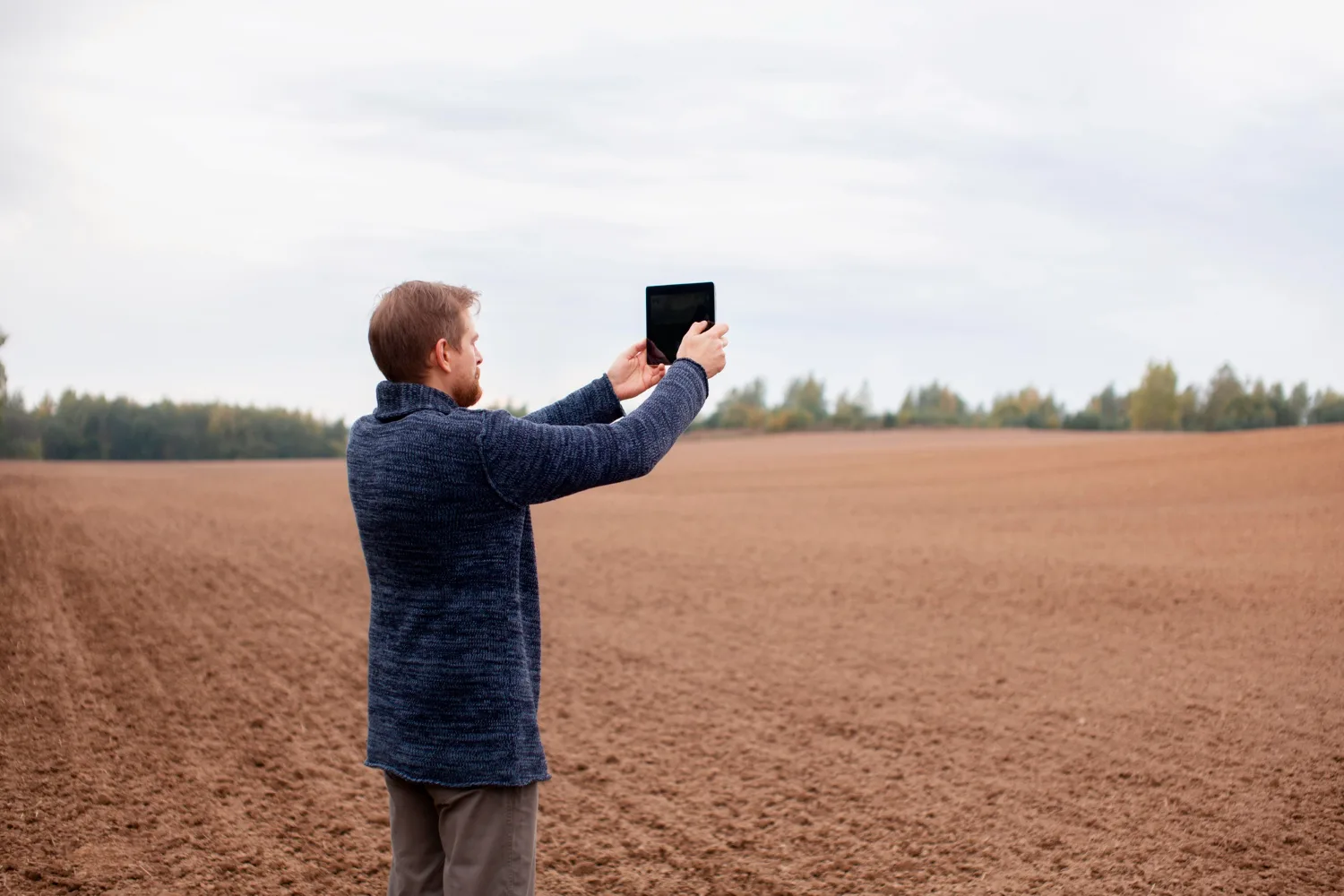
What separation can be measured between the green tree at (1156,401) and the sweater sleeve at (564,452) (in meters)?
59.3

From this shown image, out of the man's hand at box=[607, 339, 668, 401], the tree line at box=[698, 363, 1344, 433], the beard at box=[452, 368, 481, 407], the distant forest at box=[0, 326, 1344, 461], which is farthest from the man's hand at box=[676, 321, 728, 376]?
the tree line at box=[698, 363, 1344, 433]

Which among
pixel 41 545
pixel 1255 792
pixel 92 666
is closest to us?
pixel 1255 792

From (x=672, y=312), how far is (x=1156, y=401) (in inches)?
2511

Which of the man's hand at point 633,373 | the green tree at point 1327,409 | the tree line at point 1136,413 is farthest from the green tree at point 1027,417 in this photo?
the man's hand at point 633,373

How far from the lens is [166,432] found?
1597 inches

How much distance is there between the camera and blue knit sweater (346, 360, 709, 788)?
2.25 metres

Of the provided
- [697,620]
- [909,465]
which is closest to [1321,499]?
[697,620]

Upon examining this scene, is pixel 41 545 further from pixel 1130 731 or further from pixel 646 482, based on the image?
pixel 646 482

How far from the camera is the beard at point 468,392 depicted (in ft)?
7.86

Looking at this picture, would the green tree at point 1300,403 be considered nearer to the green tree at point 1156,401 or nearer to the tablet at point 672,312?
the green tree at point 1156,401

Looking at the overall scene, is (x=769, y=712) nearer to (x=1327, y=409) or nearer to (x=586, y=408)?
(x=586, y=408)

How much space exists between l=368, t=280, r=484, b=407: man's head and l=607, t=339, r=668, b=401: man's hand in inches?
19.6

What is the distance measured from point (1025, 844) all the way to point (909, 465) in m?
34.9

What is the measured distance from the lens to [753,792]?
5.91 metres
